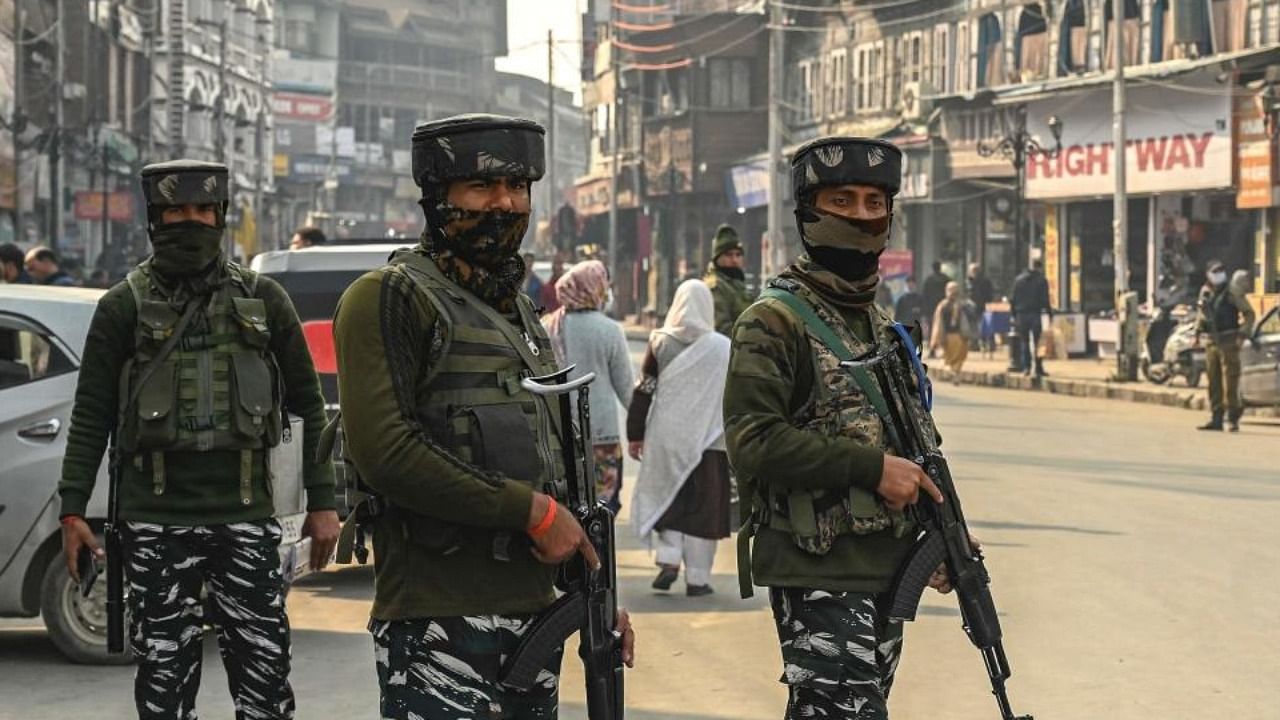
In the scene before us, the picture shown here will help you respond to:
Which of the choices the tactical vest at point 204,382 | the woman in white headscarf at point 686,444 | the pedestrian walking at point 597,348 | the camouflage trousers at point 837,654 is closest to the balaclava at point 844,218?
the camouflage trousers at point 837,654

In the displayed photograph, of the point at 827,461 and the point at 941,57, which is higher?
the point at 941,57

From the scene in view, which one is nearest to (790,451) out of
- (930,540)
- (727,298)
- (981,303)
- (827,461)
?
(827,461)

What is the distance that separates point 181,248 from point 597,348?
18.5 feet

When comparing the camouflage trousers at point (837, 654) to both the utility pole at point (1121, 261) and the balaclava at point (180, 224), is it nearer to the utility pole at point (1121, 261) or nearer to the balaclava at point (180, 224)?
the balaclava at point (180, 224)

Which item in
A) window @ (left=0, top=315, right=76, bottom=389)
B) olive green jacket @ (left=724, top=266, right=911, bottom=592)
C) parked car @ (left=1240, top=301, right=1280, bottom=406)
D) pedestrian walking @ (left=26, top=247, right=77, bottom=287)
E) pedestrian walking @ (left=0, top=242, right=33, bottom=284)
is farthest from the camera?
parked car @ (left=1240, top=301, right=1280, bottom=406)

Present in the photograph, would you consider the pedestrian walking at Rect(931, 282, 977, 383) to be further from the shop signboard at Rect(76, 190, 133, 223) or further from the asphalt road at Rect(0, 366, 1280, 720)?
the shop signboard at Rect(76, 190, 133, 223)

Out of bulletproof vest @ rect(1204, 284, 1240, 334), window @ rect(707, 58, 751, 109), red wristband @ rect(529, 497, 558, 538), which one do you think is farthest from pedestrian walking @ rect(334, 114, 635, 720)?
window @ rect(707, 58, 751, 109)

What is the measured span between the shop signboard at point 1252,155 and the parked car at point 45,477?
2717cm

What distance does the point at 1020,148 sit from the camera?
1462 inches

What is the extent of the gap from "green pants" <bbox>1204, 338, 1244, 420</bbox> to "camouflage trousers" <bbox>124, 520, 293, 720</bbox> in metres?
17.0

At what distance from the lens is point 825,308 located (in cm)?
491

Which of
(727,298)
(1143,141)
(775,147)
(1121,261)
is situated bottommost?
(727,298)

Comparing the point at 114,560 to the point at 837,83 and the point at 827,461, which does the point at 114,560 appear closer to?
the point at 827,461

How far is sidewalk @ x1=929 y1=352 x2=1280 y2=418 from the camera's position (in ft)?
86.3
